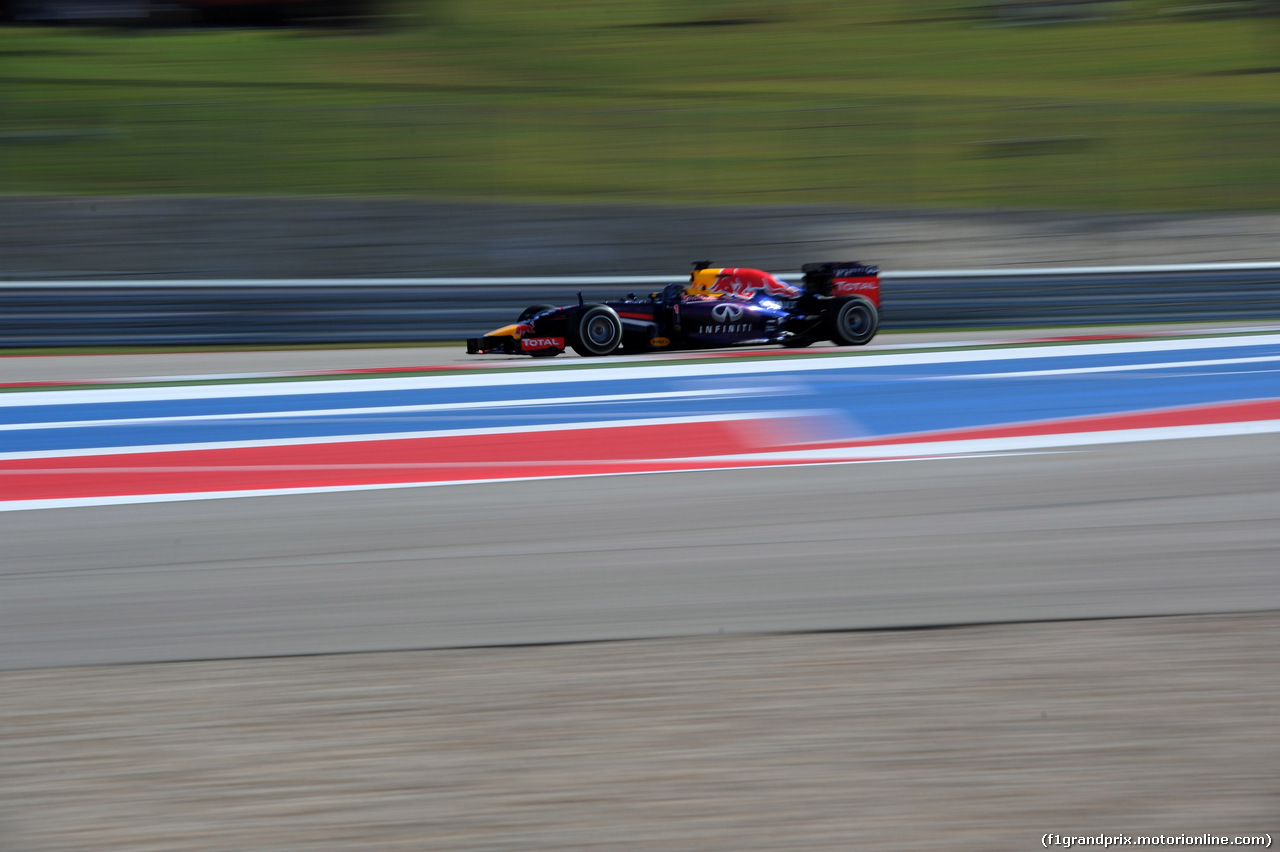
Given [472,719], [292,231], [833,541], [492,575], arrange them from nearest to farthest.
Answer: [472,719] < [492,575] < [833,541] < [292,231]

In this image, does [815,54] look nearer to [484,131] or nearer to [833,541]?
[484,131]

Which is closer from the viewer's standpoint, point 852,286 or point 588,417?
point 588,417

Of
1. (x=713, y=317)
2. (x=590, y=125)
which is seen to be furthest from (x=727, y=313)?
(x=590, y=125)

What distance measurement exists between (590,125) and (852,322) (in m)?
5.59

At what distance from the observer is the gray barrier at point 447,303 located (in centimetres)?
1184

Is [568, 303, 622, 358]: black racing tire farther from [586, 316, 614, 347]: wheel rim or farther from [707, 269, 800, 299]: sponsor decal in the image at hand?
[707, 269, 800, 299]: sponsor decal

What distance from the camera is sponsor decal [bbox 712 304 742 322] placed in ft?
35.9

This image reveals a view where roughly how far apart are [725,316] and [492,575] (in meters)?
7.21

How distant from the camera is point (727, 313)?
432 inches

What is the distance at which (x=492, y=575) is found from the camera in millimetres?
4023

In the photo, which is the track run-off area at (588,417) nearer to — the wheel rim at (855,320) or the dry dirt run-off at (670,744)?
the wheel rim at (855,320)

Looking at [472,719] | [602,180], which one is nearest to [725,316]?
[602,180]

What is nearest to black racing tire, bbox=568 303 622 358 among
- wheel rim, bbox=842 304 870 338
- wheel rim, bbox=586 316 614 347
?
wheel rim, bbox=586 316 614 347

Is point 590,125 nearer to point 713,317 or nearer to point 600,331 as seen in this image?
point 713,317
